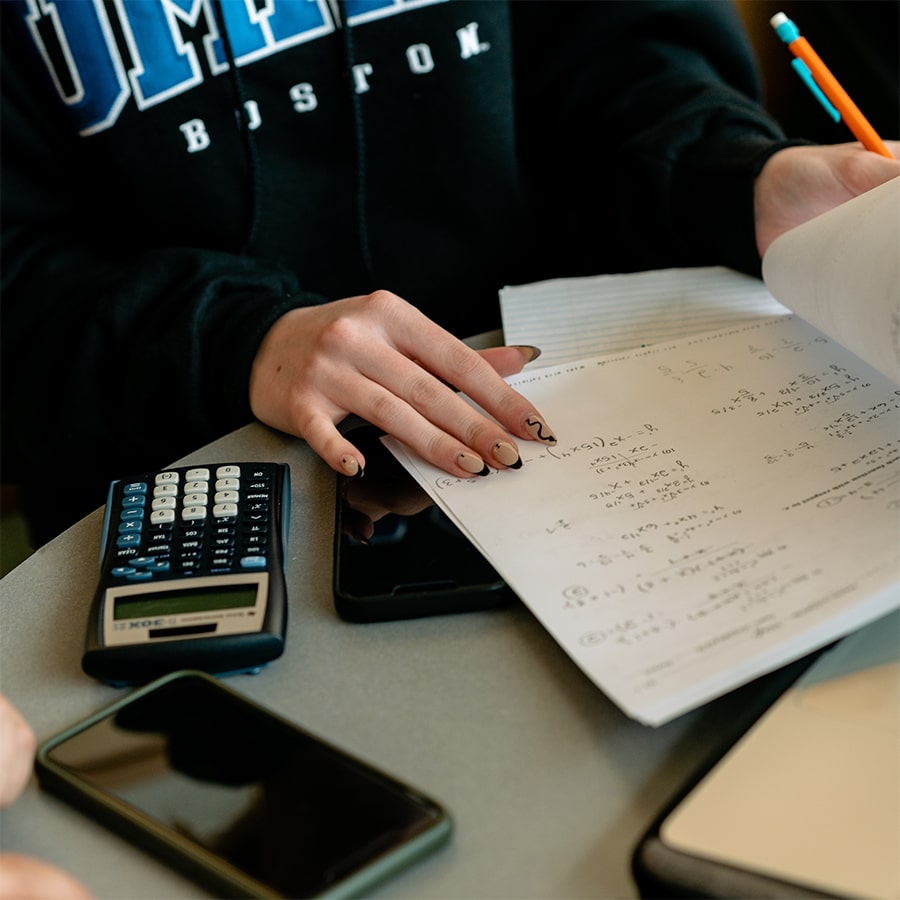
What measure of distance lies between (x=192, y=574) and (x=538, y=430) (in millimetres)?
181

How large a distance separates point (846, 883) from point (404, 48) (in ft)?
2.23

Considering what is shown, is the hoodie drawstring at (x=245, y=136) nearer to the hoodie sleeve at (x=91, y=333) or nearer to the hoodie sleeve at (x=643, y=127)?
the hoodie sleeve at (x=91, y=333)

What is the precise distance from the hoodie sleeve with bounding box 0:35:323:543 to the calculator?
0.14 meters

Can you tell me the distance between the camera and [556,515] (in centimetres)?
44

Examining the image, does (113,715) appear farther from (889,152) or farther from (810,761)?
(889,152)

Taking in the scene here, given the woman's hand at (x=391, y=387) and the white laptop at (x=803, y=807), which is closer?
the white laptop at (x=803, y=807)

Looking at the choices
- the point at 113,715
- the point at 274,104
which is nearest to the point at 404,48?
the point at 274,104

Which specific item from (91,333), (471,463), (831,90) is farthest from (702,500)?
(91,333)

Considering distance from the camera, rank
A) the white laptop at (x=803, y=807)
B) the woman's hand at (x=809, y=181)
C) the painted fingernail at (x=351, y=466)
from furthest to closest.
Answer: the woman's hand at (x=809, y=181) → the painted fingernail at (x=351, y=466) → the white laptop at (x=803, y=807)

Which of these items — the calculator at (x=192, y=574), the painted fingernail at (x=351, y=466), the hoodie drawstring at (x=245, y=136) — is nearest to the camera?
the calculator at (x=192, y=574)

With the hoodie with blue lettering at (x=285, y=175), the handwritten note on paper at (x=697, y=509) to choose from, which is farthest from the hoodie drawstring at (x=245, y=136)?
the handwritten note on paper at (x=697, y=509)

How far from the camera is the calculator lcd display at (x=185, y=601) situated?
1.34ft

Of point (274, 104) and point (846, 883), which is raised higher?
point (274, 104)

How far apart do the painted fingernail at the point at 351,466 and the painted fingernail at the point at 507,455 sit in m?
0.07
